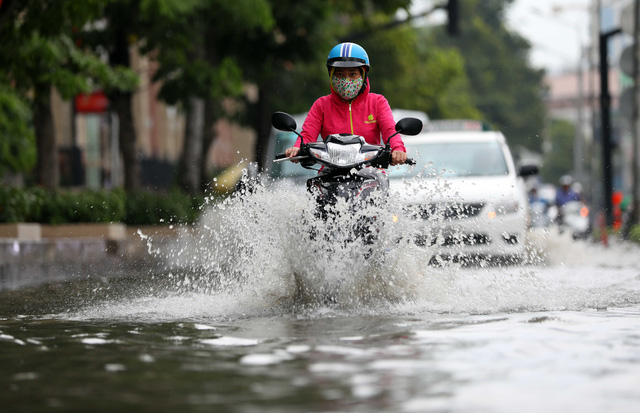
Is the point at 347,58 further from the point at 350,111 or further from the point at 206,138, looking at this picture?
the point at 206,138

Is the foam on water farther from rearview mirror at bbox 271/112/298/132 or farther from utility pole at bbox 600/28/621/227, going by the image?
utility pole at bbox 600/28/621/227

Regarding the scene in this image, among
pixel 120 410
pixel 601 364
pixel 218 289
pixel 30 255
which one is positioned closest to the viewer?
pixel 120 410

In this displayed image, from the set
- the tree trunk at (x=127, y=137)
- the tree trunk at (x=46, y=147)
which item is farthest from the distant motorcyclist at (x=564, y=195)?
the tree trunk at (x=46, y=147)

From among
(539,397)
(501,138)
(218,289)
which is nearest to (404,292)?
(218,289)

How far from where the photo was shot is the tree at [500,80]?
87938mm

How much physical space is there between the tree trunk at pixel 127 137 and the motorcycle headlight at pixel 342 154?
14.6 metres

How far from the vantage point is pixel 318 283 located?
867cm

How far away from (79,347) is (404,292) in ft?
9.96

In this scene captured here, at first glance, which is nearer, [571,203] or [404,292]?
[404,292]

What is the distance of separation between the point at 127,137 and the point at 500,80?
228ft

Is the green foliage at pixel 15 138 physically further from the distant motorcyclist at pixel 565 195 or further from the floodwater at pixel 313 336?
the distant motorcyclist at pixel 565 195

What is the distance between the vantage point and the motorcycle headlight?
8.62 metres

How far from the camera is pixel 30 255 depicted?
1352cm

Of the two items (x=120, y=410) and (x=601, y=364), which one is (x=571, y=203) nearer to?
(x=601, y=364)
